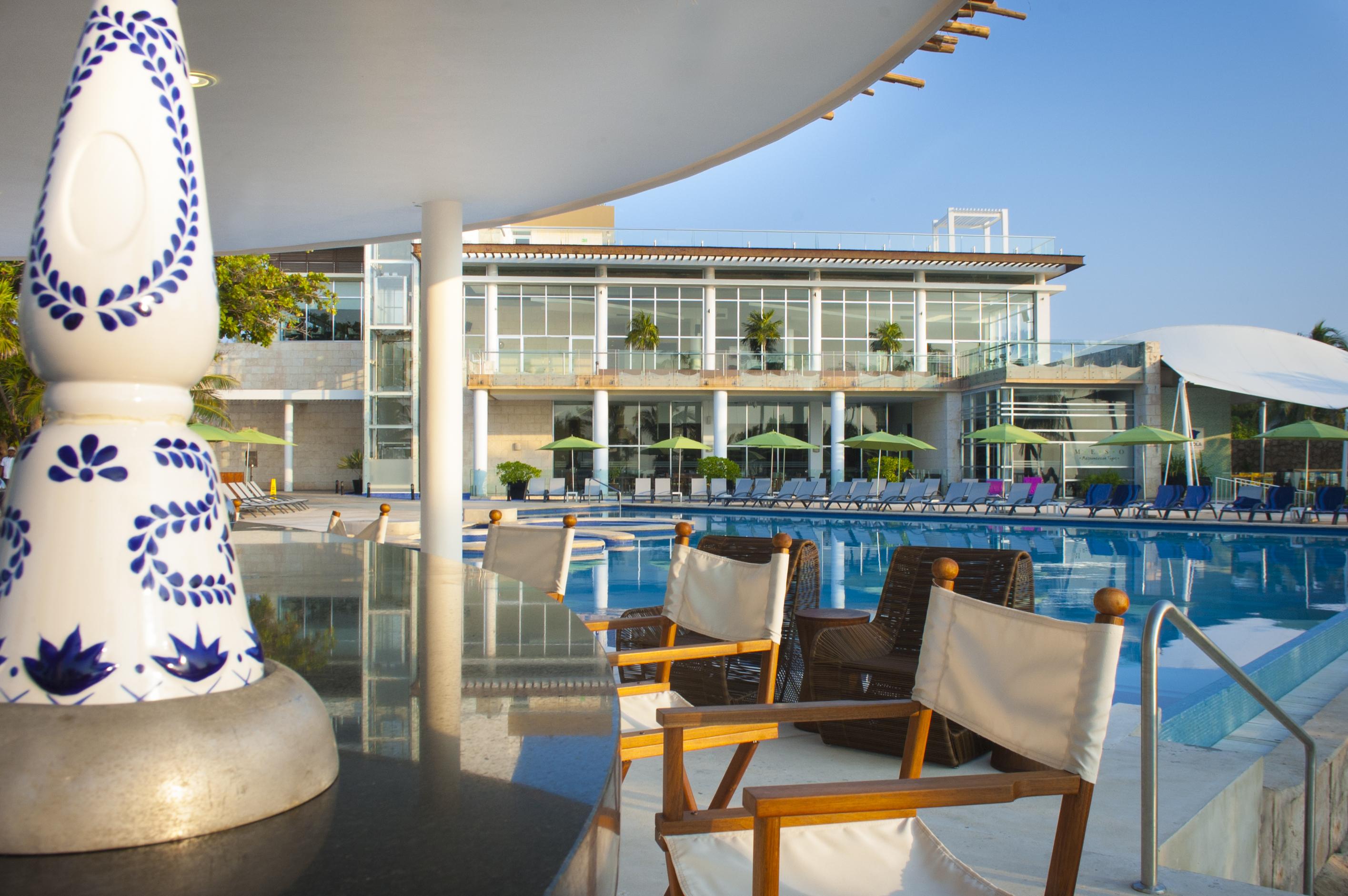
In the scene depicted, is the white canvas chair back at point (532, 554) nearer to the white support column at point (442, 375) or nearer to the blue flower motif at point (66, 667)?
the blue flower motif at point (66, 667)

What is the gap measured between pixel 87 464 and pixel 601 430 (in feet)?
85.7

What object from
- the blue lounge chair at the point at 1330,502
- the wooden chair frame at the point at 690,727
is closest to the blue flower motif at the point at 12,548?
the wooden chair frame at the point at 690,727

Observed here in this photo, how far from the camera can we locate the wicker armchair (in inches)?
151

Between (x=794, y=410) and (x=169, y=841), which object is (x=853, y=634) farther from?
(x=794, y=410)

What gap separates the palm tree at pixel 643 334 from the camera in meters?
29.2

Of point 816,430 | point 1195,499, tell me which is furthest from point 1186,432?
point 816,430

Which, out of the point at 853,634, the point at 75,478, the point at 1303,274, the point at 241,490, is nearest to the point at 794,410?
the point at 241,490

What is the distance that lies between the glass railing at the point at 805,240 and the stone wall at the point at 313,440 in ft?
→ 24.6

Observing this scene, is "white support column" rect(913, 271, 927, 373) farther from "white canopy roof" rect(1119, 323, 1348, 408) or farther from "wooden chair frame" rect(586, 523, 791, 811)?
"wooden chair frame" rect(586, 523, 791, 811)

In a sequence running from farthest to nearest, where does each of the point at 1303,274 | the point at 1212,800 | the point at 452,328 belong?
the point at 1303,274 < the point at 452,328 < the point at 1212,800

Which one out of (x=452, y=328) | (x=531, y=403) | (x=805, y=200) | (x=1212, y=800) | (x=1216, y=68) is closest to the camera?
(x=1212, y=800)

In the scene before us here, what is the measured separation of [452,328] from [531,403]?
2229 centimetres

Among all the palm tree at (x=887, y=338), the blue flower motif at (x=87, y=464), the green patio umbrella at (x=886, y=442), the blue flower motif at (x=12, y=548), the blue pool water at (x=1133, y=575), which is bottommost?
the blue pool water at (x=1133, y=575)

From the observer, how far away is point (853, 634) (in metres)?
3.84
